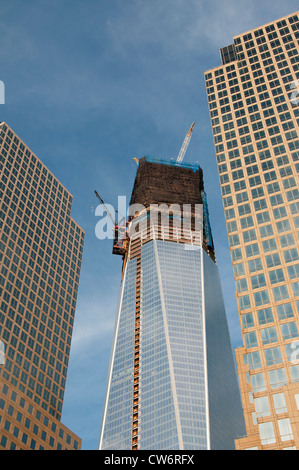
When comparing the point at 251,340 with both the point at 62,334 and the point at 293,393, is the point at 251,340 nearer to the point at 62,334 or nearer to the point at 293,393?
the point at 293,393

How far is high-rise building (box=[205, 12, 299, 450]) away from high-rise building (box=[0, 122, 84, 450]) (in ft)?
188

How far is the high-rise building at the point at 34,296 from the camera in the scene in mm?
124000

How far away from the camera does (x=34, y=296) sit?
488 ft

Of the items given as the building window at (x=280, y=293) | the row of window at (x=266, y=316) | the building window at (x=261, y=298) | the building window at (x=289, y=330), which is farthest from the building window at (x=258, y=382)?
the building window at (x=280, y=293)

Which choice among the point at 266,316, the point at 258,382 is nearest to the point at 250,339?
the point at 266,316

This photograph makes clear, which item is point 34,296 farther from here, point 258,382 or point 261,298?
point 258,382

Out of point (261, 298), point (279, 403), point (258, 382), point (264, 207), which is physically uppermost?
point (264, 207)

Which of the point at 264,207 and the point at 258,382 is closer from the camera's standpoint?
the point at 258,382

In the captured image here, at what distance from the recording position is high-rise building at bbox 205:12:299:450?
76.6 metres

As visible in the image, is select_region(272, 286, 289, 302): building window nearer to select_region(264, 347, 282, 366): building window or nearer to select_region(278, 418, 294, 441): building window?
select_region(264, 347, 282, 366): building window

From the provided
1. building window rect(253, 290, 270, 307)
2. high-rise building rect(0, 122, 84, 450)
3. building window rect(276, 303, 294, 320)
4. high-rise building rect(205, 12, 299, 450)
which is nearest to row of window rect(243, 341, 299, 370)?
high-rise building rect(205, 12, 299, 450)

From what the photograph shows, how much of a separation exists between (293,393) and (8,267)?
87.5 meters

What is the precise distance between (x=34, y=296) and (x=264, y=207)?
72.8 metres
